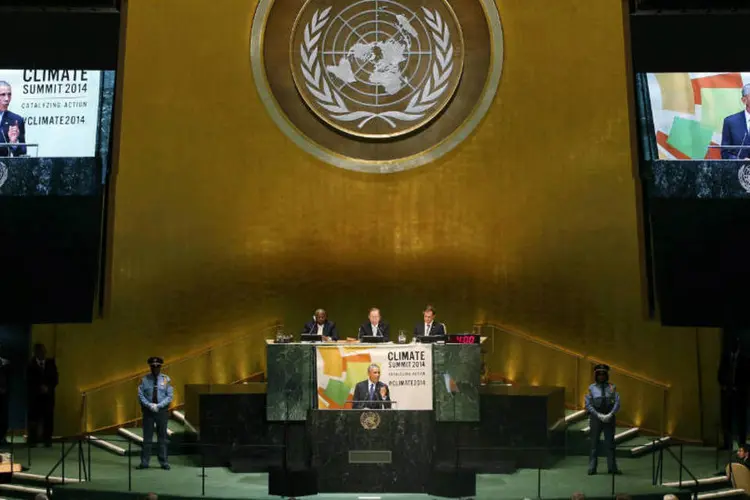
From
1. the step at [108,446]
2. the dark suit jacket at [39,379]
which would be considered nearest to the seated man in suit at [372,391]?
the step at [108,446]

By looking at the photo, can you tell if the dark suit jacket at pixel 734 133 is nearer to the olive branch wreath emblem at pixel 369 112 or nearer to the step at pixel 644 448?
the olive branch wreath emblem at pixel 369 112

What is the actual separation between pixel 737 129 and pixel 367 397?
6275mm

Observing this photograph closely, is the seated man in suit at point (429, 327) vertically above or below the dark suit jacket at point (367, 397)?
above

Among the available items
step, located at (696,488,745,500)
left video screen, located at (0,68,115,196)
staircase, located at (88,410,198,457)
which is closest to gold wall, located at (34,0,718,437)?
left video screen, located at (0,68,115,196)

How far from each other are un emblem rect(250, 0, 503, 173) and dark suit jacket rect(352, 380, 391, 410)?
13.1 ft

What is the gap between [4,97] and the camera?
16516 millimetres

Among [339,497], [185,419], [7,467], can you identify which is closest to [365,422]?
[339,497]

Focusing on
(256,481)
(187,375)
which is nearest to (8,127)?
(187,375)

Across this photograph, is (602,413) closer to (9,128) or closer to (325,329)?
(325,329)

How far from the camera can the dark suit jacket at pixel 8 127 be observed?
16.3 metres

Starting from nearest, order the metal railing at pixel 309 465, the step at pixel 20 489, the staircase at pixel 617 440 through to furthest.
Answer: the metal railing at pixel 309 465, the step at pixel 20 489, the staircase at pixel 617 440

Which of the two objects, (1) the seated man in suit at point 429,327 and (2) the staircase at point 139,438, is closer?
(1) the seated man in suit at point 429,327

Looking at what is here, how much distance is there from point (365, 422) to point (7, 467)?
383cm

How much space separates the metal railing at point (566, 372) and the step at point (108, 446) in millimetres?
4686
